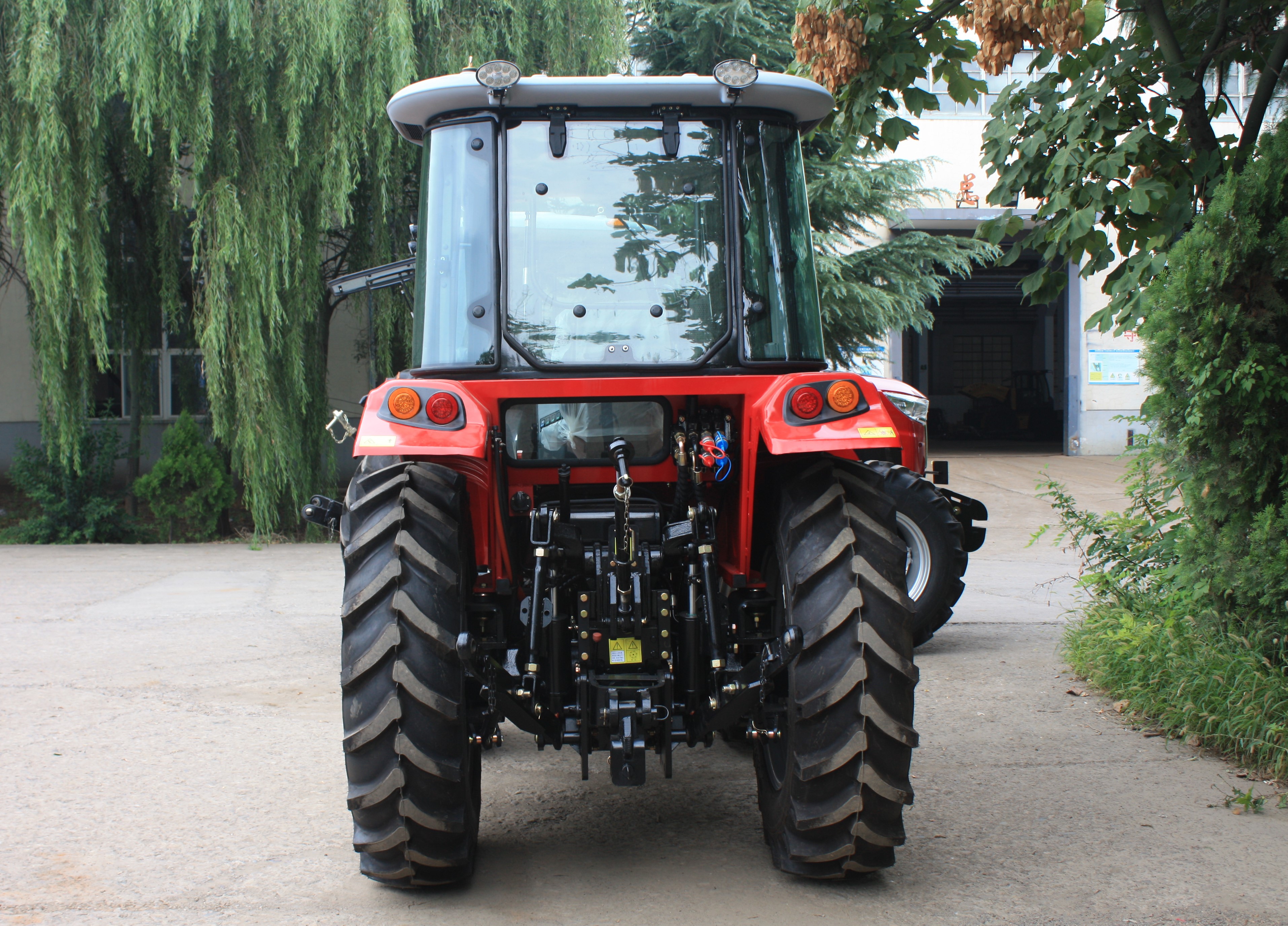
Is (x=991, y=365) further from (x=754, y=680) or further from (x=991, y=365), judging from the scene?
(x=754, y=680)

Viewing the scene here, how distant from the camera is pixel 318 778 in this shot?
4.43m

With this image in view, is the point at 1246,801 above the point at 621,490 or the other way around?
the other way around

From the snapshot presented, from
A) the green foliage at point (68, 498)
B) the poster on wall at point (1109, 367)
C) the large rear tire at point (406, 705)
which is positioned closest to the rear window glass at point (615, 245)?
the large rear tire at point (406, 705)

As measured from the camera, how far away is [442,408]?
3.23m

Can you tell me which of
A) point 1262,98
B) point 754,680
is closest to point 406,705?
point 754,680

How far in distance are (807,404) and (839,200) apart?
1045cm

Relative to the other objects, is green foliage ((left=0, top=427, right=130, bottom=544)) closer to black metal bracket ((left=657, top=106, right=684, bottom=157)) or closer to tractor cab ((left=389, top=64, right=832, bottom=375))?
tractor cab ((left=389, top=64, right=832, bottom=375))

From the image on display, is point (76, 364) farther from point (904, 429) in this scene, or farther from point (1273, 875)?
point (1273, 875)

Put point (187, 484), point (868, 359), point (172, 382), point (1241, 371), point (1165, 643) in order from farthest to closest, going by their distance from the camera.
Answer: point (868, 359) < point (172, 382) < point (187, 484) < point (1165, 643) < point (1241, 371)

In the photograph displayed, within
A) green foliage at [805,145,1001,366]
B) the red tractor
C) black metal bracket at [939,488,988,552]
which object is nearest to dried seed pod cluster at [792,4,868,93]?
the red tractor

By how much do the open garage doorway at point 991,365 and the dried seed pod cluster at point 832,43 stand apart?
22.9 meters

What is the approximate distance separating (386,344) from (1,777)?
8.35 meters

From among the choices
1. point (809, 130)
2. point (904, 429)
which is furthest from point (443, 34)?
point (809, 130)

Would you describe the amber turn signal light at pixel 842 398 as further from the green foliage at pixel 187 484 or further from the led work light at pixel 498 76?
the green foliage at pixel 187 484
